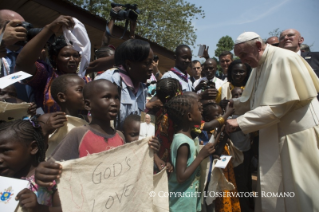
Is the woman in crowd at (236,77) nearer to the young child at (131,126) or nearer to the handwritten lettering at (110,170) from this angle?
the young child at (131,126)

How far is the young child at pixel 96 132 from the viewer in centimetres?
189

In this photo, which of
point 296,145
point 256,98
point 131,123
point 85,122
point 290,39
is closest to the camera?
point 85,122

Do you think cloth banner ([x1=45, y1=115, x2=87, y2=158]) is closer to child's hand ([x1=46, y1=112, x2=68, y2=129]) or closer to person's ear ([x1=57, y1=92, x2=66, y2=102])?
child's hand ([x1=46, y1=112, x2=68, y2=129])

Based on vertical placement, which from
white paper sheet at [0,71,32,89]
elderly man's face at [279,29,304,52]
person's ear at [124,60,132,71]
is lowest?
white paper sheet at [0,71,32,89]

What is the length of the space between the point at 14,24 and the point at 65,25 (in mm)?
440

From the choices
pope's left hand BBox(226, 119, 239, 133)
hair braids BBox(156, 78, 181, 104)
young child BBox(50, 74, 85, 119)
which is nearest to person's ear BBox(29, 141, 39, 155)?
young child BBox(50, 74, 85, 119)

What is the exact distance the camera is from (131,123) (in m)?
2.62

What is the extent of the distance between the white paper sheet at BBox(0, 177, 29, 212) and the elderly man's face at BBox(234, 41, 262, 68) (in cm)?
263

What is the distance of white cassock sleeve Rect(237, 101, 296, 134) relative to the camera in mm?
2914

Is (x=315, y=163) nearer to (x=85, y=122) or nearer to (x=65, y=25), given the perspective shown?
(x=85, y=122)

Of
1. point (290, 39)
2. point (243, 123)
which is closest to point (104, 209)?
point (243, 123)

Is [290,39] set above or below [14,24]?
above

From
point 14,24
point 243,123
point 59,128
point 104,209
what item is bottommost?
point 104,209

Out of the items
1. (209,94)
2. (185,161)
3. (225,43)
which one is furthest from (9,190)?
(225,43)
